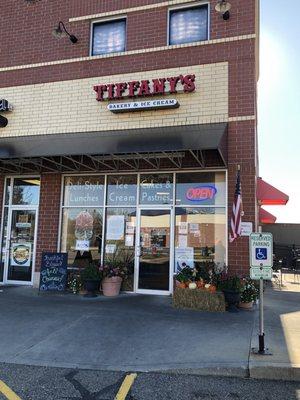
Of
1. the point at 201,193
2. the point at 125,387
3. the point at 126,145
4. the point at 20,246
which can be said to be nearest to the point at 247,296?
the point at 201,193

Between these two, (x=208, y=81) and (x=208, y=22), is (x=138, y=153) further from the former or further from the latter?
(x=208, y=22)

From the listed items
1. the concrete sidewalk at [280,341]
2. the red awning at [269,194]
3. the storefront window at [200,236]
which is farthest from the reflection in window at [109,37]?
the concrete sidewalk at [280,341]

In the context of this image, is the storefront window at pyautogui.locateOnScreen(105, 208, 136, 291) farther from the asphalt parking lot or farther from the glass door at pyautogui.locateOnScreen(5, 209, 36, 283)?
the asphalt parking lot

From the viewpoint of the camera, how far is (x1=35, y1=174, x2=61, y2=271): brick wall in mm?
11797

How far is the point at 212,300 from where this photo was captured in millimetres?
8977

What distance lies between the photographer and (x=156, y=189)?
1123 centimetres

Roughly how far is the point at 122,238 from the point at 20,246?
10.8 ft

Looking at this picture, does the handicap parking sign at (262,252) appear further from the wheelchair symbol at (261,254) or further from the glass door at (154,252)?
the glass door at (154,252)

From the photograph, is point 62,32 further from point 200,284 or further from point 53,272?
point 200,284

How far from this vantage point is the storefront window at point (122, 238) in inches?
437

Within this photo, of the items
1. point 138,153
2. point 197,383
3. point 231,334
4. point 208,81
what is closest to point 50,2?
point 208,81

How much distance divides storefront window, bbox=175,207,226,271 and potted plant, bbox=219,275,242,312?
1.16 meters

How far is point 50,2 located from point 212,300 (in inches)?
407

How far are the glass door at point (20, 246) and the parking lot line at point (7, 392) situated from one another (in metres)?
7.25
